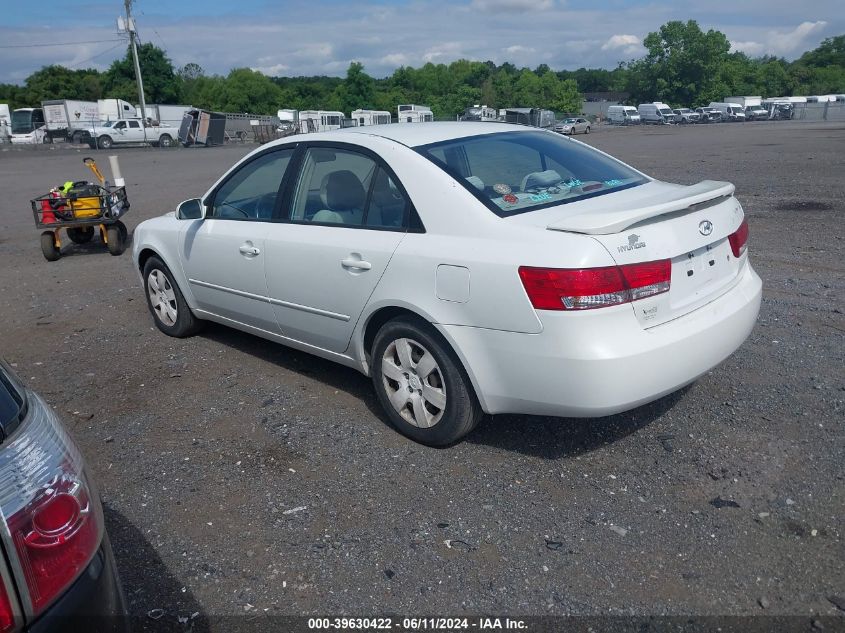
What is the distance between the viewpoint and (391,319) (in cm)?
421

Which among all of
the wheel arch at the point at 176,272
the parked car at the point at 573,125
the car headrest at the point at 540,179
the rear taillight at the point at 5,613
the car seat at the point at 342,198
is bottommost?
the parked car at the point at 573,125

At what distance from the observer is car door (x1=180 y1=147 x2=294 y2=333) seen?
5.07m

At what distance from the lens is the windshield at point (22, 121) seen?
55.6 meters

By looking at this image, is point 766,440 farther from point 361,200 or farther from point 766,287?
point 766,287

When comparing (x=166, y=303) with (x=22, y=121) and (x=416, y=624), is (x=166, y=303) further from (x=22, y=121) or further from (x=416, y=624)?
(x=22, y=121)

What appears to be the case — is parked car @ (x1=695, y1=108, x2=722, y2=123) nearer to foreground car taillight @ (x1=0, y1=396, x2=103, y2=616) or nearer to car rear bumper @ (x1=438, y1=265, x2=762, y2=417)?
car rear bumper @ (x1=438, y1=265, x2=762, y2=417)

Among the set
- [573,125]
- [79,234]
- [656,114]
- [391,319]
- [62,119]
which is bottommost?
[656,114]

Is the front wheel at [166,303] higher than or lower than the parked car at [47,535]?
lower

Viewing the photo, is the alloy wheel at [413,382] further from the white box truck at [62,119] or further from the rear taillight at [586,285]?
the white box truck at [62,119]

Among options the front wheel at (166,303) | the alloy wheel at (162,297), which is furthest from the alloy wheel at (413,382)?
the alloy wheel at (162,297)

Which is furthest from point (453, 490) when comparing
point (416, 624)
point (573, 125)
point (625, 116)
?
point (625, 116)

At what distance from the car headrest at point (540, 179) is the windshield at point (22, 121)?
60424 millimetres

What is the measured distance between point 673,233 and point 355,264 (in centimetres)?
173

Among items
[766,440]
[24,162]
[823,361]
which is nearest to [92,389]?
Result: [766,440]
